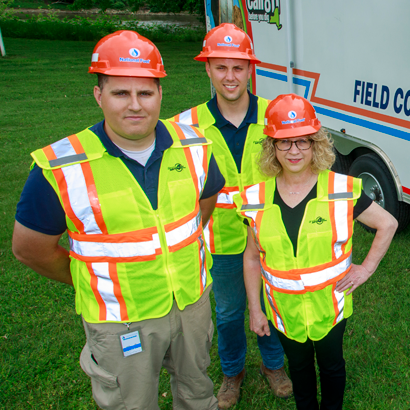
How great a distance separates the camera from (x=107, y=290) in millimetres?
2033

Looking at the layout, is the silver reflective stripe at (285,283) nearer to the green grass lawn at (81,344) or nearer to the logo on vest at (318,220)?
the logo on vest at (318,220)

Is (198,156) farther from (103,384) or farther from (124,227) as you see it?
(103,384)

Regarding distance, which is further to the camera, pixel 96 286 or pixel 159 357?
pixel 159 357

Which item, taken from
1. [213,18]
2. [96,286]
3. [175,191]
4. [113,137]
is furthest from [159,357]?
[213,18]

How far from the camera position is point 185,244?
84.3 inches

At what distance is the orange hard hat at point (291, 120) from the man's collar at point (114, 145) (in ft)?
1.78

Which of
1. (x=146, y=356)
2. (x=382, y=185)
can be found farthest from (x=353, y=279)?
(x=382, y=185)

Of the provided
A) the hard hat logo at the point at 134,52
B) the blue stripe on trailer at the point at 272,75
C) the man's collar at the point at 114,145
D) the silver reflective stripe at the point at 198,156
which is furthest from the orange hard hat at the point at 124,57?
the blue stripe on trailer at the point at 272,75

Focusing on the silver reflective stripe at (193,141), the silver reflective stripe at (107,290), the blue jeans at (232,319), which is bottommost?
the blue jeans at (232,319)

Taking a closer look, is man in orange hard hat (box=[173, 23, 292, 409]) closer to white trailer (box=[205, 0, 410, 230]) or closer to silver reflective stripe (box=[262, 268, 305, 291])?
silver reflective stripe (box=[262, 268, 305, 291])

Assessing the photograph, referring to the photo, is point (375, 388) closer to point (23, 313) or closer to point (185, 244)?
point (185, 244)

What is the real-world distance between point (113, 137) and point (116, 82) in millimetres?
264

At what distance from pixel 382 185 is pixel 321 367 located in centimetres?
281

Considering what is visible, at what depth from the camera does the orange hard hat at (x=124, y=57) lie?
6.29 ft
